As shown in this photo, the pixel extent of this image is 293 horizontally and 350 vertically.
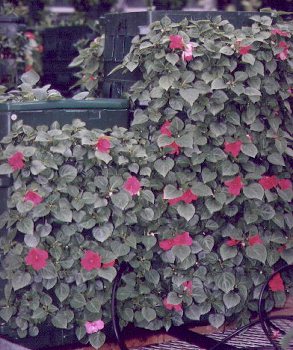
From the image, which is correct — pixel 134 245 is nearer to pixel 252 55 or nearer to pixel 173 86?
pixel 173 86

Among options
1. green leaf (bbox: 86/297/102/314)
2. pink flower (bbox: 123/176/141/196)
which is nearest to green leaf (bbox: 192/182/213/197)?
pink flower (bbox: 123/176/141/196)

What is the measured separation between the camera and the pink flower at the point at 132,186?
124 inches

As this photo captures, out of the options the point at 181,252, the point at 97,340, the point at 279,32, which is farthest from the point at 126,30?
the point at 97,340

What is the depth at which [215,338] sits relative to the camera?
11.7ft

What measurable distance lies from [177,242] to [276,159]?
1.77 feet

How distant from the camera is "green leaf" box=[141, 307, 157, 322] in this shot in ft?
10.8

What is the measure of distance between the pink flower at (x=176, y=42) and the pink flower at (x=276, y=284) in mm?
1073

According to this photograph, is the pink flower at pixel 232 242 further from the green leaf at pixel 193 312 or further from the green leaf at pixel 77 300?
the green leaf at pixel 77 300

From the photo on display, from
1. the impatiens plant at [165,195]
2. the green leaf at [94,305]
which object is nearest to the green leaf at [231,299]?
the impatiens plant at [165,195]

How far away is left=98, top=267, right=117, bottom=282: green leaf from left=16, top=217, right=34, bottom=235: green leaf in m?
0.32

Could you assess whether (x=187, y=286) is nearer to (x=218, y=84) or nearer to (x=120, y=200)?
(x=120, y=200)

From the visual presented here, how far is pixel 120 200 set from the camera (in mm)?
3111

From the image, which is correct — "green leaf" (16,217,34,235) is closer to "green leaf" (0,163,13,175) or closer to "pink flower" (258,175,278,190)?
"green leaf" (0,163,13,175)

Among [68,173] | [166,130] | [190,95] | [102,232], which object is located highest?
[190,95]
